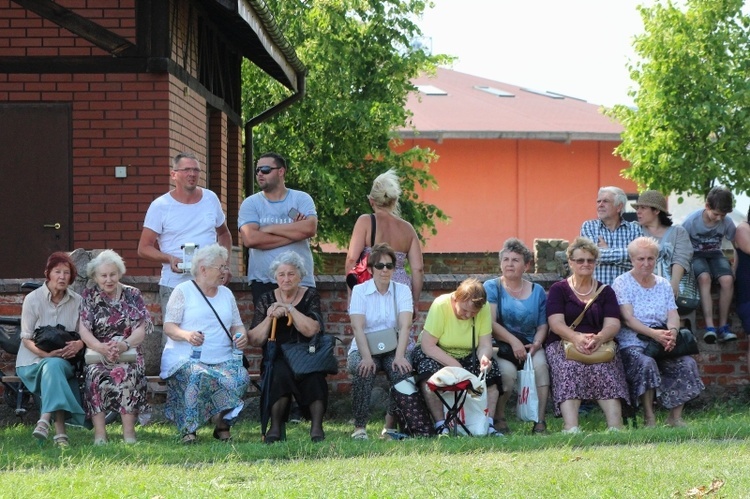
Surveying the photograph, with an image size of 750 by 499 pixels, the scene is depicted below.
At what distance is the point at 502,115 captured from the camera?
37.1 meters

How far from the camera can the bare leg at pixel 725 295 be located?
11.5m

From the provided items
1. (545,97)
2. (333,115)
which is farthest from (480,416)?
(545,97)

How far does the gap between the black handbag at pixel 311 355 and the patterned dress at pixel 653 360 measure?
7.60 ft

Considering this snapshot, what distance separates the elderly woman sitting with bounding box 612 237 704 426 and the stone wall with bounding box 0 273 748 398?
1.30 m

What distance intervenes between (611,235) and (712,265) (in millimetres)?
1216

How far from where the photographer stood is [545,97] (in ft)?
140

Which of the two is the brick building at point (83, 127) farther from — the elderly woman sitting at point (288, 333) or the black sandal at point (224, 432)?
the black sandal at point (224, 432)

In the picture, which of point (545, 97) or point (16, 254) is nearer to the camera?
point (16, 254)

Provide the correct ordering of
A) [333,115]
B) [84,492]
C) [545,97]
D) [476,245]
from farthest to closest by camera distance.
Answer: [545,97] < [476,245] < [333,115] < [84,492]

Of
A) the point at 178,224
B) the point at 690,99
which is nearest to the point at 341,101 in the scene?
the point at 690,99

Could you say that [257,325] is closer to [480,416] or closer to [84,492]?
[480,416]

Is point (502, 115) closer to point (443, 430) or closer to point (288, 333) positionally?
point (288, 333)

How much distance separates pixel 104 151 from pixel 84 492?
674 centimetres

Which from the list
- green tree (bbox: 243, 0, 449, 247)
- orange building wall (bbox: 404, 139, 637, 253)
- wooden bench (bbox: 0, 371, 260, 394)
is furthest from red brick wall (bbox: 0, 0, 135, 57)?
orange building wall (bbox: 404, 139, 637, 253)
